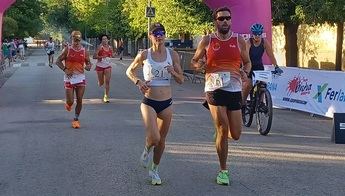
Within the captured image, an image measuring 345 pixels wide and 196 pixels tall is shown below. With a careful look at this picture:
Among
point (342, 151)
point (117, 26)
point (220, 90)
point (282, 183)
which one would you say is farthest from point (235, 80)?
point (117, 26)

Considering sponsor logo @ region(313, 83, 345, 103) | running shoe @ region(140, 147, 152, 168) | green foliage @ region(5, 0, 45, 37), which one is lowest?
running shoe @ region(140, 147, 152, 168)

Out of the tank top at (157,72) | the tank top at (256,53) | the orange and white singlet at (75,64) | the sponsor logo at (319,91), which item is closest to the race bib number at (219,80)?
the tank top at (157,72)

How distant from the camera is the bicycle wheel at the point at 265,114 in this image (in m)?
10.3

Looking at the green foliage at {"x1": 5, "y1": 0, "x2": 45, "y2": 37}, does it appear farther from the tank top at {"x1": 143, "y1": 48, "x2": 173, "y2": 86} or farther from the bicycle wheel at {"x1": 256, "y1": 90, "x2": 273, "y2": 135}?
the tank top at {"x1": 143, "y1": 48, "x2": 173, "y2": 86}

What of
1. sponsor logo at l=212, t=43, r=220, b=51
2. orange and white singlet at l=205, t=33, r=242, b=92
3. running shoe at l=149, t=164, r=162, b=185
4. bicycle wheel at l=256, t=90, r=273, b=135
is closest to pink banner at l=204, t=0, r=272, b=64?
bicycle wheel at l=256, t=90, r=273, b=135

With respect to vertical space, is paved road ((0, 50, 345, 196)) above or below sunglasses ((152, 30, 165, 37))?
below

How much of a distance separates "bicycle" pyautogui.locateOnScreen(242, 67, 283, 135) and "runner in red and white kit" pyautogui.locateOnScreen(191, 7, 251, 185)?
3443 mm

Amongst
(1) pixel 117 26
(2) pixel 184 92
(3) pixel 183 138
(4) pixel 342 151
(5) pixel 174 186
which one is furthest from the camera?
(1) pixel 117 26

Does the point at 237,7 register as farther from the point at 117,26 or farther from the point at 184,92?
the point at 117,26

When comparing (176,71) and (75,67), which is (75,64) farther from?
(176,71)

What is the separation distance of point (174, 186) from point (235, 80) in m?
1.42

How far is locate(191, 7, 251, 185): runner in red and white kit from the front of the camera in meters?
6.73

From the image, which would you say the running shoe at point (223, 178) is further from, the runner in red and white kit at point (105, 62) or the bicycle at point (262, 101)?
the runner in red and white kit at point (105, 62)

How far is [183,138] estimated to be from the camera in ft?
32.9
